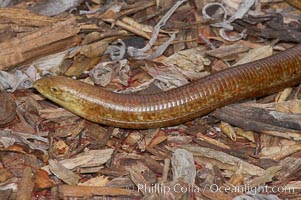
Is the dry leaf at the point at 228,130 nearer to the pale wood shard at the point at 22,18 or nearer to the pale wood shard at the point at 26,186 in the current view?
the pale wood shard at the point at 26,186

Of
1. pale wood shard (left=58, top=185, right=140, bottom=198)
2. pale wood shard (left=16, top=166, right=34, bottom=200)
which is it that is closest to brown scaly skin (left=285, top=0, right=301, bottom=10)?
pale wood shard (left=58, top=185, right=140, bottom=198)

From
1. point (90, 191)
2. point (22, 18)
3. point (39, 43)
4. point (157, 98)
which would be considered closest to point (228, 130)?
point (157, 98)

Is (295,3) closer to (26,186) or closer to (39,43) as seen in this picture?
(39,43)

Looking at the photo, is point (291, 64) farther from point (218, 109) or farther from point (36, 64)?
point (36, 64)

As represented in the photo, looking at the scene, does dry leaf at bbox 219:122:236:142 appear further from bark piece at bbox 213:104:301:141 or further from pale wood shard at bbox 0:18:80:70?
pale wood shard at bbox 0:18:80:70

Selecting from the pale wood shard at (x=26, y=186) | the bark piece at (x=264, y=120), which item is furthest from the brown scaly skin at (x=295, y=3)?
the pale wood shard at (x=26, y=186)

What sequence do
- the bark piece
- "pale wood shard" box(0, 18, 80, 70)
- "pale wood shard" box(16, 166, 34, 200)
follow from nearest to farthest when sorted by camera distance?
1. "pale wood shard" box(16, 166, 34, 200)
2. the bark piece
3. "pale wood shard" box(0, 18, 80, 70)
